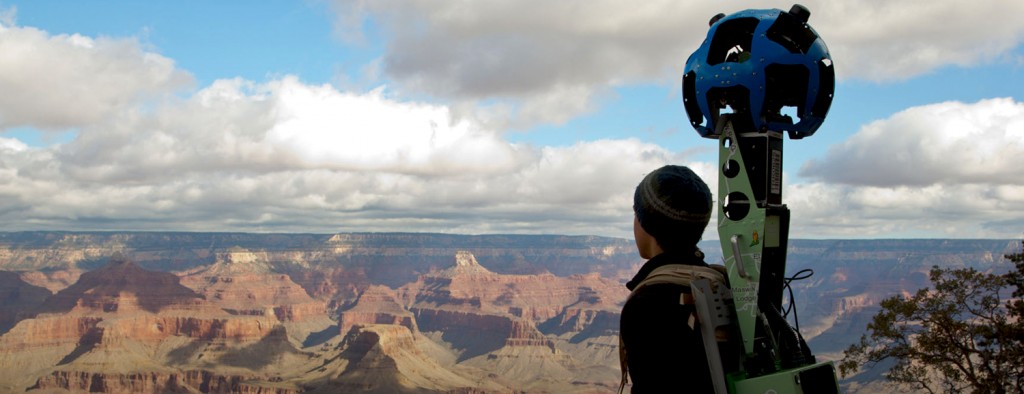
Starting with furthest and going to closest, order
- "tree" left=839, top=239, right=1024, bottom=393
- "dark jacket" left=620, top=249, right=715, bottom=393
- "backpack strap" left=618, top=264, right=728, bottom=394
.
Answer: "tree" left=839, top=239, right=1024, bottom=393
"backpack strap" left=618, top=264, right=728, bottom=394
"dark jacket" left=620, top=249, right=715, bottom=393

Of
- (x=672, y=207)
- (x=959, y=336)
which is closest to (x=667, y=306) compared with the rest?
(x=672, y=207)

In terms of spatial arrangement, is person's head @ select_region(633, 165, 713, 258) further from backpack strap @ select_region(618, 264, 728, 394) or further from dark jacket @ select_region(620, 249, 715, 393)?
dark jacket @ select_region(620, 249, 715, 393)

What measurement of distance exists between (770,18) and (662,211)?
50.0 inches

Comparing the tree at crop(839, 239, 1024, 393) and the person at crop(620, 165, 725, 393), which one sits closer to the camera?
the person at crop(620, 165, 725, 393)

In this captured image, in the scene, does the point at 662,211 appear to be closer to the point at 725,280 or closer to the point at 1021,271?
the point at 725,280

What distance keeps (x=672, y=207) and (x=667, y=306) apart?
61 cm

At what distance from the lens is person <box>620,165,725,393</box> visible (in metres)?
4.05

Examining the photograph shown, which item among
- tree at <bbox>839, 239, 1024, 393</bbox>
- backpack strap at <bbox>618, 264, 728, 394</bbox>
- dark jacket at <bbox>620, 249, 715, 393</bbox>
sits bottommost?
tree at <bbox>839, 239, 1024, 393</bbox>

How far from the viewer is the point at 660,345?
4051 millimetres

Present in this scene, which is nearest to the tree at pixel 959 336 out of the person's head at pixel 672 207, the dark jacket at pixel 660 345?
the person's head at pixel 672 207

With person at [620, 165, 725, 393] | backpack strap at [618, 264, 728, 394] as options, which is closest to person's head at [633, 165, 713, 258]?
person at [620, 165, 725, 393]

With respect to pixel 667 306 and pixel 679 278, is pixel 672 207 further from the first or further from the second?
pixel 667 306

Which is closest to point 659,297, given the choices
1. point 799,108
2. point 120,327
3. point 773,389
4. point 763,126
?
point 773,389

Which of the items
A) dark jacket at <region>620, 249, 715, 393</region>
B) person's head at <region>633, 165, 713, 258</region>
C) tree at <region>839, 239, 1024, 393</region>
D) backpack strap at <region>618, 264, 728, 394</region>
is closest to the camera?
dark jacket at <region>620, 249, 715, 393</region>
